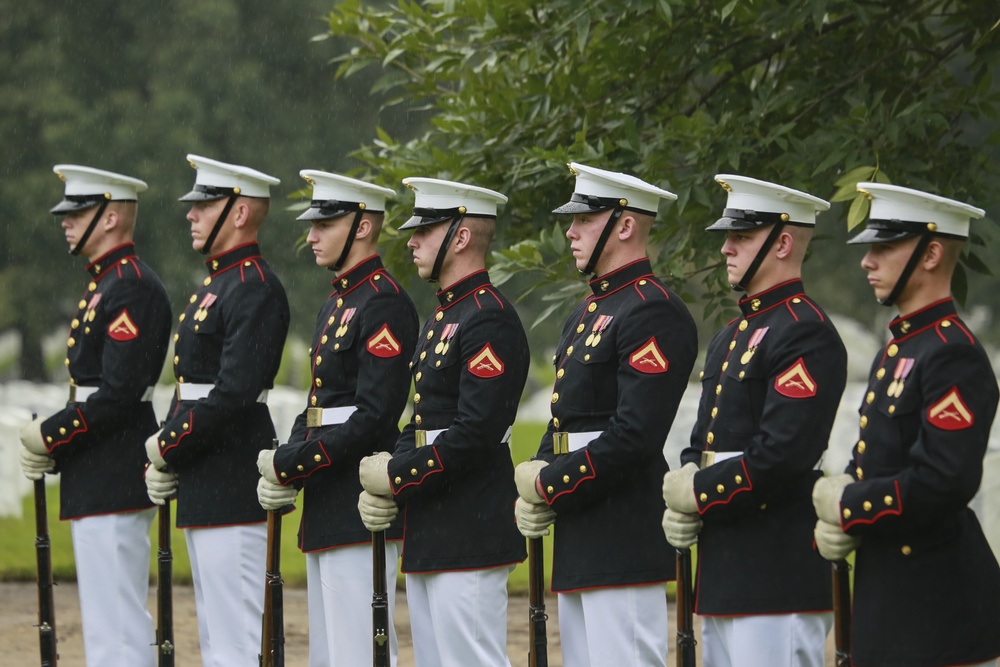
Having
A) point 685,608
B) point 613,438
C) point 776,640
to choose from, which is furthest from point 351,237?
point 776,640

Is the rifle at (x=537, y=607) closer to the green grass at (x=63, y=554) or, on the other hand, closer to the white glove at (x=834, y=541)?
the white glove at (x=834, y=541)

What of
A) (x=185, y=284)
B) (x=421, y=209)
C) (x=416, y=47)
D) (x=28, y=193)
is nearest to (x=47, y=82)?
(x=28, y=193)

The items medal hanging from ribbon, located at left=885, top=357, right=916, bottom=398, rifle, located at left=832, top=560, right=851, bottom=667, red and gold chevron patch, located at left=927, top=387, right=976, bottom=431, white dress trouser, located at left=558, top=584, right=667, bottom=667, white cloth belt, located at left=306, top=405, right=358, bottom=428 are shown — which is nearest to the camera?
red and gold chevron patch, located at left=927, top=387, right=976, bottom=431

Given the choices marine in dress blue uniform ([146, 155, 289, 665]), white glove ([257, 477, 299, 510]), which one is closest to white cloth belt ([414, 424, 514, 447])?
white glove ([257, 477, 299, 510])

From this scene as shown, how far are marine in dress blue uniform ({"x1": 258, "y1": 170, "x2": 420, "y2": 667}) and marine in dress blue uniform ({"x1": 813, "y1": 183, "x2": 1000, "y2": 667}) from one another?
2.02 meters

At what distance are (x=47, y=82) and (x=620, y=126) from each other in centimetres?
1543

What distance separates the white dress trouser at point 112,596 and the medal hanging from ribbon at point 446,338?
6.54 ft

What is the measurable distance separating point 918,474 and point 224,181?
3.46 metres

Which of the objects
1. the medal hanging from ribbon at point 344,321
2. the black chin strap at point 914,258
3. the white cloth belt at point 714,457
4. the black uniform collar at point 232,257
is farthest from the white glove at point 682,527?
the black uniform collar at point 232,257

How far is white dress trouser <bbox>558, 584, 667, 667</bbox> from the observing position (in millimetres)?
5156

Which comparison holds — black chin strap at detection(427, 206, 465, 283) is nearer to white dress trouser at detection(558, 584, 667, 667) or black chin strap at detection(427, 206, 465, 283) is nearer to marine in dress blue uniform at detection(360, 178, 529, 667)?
marine in dress blue uniform at detection(360, 178, 529, 667)

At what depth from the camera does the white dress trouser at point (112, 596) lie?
6.82 metres

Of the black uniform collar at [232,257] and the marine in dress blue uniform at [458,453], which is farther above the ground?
the black uniform collar at [232,257]

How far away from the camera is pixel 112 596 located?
6.82 metres
